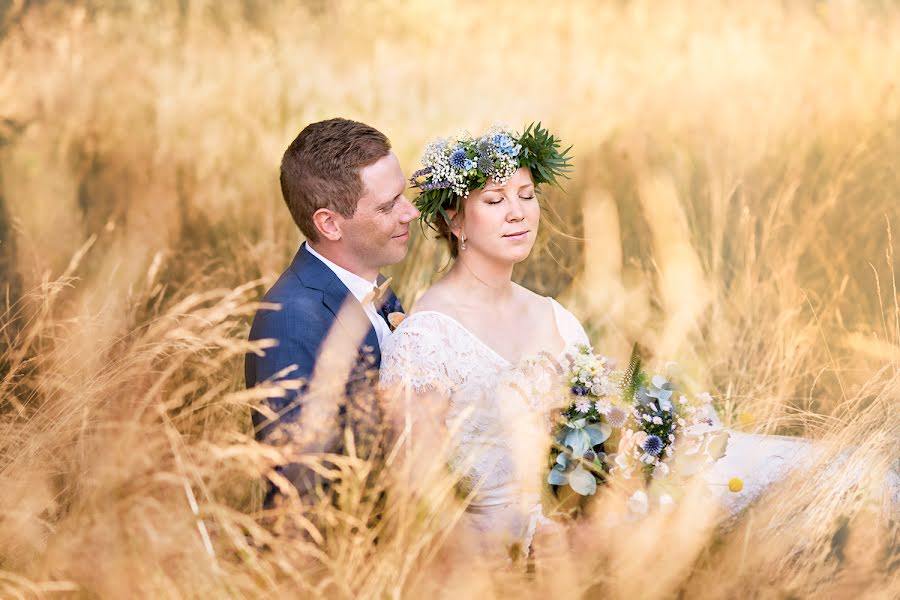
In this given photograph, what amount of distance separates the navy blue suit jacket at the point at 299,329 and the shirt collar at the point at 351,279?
58 millimetres

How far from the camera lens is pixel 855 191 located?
5.32 meters

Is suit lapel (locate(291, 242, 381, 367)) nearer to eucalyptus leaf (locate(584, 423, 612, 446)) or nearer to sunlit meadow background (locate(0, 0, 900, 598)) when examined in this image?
sunlit meadow background (locate(0, 0, 900, 598))

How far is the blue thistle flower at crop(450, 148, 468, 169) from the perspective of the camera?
3.54 metres

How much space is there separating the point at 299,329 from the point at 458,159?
2.79 ft

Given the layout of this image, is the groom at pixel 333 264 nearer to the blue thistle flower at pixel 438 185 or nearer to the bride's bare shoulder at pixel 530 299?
the blue thistle flower at pixel 438 185

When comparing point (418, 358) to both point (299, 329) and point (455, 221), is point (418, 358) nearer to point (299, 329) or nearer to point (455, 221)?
point (299, 329)

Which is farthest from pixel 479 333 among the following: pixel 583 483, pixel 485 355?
pixel 583 483

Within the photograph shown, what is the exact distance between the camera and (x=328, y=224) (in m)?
3.77

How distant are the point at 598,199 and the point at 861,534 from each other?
2.58 meters

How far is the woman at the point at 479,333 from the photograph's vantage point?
136 inches

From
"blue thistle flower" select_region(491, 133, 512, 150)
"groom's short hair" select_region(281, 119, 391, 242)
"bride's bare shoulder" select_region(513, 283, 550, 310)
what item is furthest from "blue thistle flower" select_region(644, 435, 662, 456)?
"groom's short hair" select_region(281, 119, 391, 242)

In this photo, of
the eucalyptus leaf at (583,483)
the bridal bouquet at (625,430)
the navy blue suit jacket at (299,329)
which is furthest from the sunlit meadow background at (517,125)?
the eucalyptus leaf at (583,483)

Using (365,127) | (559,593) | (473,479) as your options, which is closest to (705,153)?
(365,127)

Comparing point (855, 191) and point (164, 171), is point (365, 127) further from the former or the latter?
point (855, 191)
